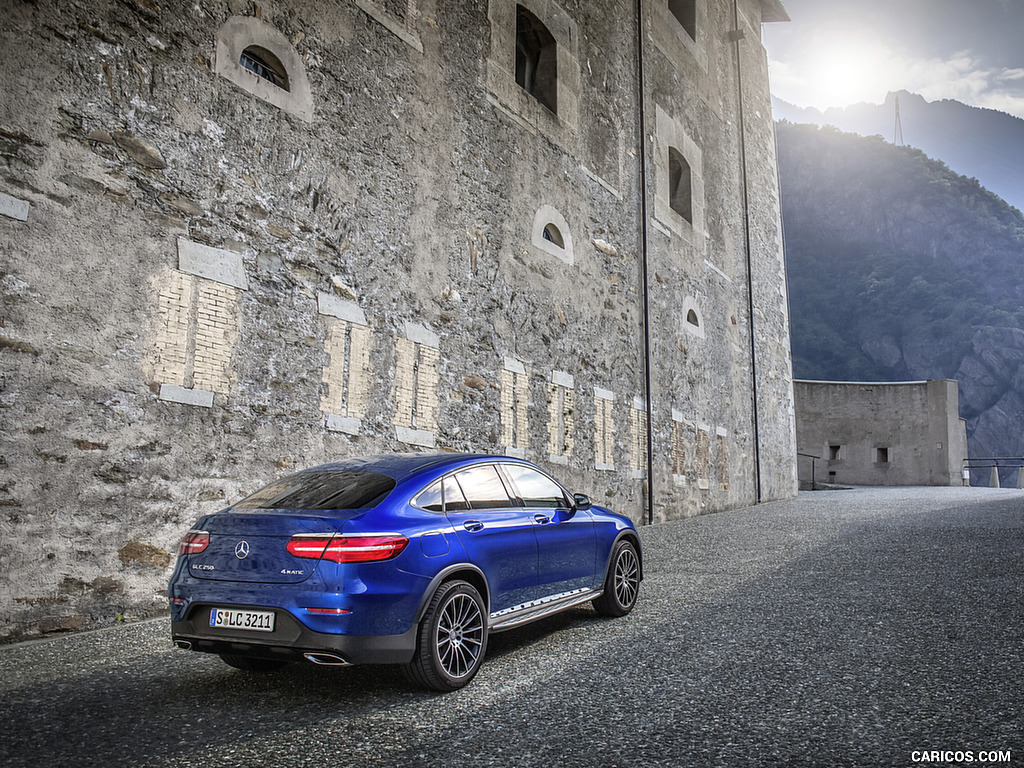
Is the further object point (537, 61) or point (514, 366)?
point (537, 61)

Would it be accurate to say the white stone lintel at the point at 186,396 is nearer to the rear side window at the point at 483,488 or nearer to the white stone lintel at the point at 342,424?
the white stone lintel at the point at 342,424

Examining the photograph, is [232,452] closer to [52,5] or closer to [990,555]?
[52,5]

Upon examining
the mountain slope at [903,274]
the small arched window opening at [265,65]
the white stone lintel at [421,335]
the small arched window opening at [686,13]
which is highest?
the mountain slope at [903,274]

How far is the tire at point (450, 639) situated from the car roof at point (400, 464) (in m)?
0.72

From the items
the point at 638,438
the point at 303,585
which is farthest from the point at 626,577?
the point at 638,438

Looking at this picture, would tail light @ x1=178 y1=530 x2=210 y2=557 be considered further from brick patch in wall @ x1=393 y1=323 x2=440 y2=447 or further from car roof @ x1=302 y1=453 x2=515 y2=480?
brick patch in wall @ x1=393 y1=323 x2=440 y2=447

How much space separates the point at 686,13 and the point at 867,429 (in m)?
20.2

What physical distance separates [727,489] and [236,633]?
49.6ft

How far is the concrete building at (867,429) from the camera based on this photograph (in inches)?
1247

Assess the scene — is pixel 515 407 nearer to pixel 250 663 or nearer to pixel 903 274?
pixel 250 663

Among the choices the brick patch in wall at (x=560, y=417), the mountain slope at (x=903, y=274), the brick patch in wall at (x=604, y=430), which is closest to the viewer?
the brick patch in wall at (x=560, y=417)

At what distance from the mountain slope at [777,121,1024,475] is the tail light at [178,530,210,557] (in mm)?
85808

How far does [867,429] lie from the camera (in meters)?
31.9

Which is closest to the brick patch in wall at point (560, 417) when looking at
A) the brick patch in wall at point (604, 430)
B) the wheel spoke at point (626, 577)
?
the brick patch in wall at point (604, 430)
